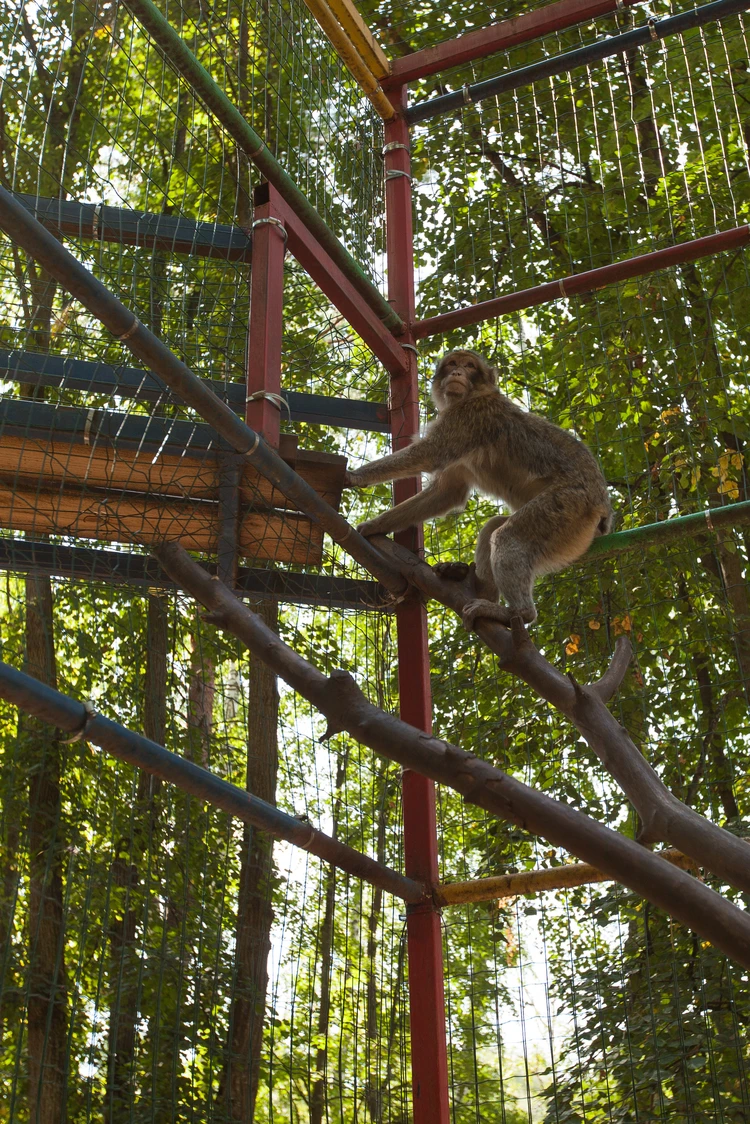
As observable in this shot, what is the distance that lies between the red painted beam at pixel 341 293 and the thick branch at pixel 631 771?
1707 mm

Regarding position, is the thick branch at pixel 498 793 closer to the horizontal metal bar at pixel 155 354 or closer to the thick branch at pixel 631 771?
the thick branch at pixel 631 771

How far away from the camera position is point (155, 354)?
258 centimetres

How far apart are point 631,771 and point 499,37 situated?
4076mm

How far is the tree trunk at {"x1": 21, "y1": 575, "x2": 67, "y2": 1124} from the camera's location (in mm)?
6719

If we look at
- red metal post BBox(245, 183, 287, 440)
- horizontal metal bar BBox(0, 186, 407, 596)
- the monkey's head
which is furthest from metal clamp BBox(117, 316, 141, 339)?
the monkey's head

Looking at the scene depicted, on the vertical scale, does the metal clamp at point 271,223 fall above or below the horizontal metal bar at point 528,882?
above

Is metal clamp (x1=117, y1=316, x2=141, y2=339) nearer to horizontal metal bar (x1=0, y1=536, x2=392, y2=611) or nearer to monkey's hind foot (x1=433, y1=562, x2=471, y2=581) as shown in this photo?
horizontal metal bar (x1=0, y1=536, x2=392, y2=611)

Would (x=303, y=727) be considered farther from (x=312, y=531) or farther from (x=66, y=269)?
(x=66, y=269)

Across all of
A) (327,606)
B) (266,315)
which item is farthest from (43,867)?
(266,315)

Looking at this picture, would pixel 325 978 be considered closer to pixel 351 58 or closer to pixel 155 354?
pixel 155 354

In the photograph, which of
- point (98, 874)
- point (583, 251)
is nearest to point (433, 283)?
point (583, 251)

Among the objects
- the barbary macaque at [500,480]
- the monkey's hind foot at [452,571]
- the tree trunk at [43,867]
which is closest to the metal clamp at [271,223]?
the barbary macaque at [500,480]

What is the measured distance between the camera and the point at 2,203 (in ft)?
7.13

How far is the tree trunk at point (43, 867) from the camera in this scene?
6.72 metres
